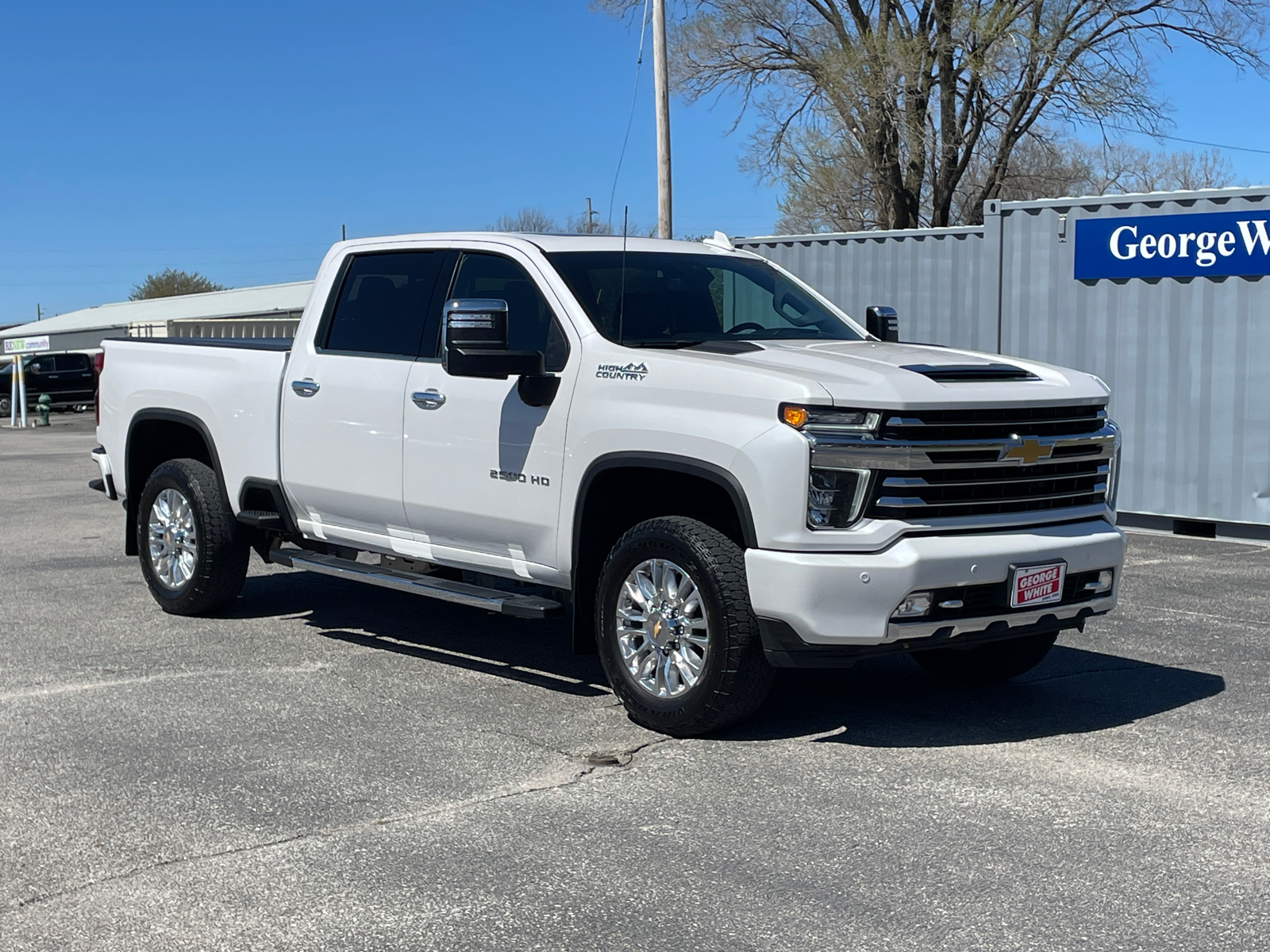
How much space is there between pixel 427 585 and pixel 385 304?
159 cm

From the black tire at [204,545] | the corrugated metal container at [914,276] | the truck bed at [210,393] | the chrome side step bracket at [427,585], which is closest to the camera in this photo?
the chrome side step bracket at [427,585]

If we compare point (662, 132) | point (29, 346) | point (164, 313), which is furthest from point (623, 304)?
point (164, 313)

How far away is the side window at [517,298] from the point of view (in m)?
6.55

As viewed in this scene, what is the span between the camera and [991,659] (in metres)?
6.89

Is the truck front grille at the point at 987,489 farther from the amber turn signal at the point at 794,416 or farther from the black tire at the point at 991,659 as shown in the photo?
the black tire at the point at 991,659

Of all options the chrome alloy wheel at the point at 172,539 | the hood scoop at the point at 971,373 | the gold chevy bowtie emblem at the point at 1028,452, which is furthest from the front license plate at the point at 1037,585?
the chrome alloy wheel at the point at 172,539

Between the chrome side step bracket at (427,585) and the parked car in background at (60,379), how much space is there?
3800 centimetres

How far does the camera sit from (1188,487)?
42.1 ft

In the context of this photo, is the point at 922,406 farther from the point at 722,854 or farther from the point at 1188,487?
the point at 1188,487

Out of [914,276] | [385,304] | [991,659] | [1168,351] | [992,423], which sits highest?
[914,276]

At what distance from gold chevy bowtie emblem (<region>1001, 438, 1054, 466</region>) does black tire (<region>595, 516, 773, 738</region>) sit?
114 centimetres

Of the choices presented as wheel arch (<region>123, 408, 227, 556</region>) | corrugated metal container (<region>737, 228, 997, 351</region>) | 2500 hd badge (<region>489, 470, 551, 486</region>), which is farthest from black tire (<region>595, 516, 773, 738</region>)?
corrugated metal container (<region>737, 228, 997, 351</region>)

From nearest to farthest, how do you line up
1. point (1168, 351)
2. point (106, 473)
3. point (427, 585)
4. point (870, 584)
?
point (870, 584)
point (427, 585)
point (106, 473)
point (1168, 351)

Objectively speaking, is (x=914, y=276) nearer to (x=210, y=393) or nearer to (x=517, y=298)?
(x=210, y=393)
